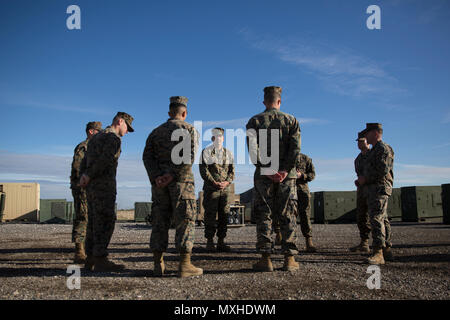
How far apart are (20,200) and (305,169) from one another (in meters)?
25.0

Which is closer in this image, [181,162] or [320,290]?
[320,290]

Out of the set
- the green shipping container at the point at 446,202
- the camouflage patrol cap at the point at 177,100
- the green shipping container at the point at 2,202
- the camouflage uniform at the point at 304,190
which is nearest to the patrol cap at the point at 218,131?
the camouflage uniform at the point at 304,190

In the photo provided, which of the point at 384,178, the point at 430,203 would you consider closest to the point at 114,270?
the point at 384,178

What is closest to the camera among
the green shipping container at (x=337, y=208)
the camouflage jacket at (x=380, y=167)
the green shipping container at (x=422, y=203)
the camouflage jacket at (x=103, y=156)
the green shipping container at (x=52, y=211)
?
the camouflage jacket at (x=103, y=156)

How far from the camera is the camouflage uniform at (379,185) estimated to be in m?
5.08

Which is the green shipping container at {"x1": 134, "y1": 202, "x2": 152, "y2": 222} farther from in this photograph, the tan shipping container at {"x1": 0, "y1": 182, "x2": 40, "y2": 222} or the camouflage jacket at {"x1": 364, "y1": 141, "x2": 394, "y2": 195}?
the camouflage jacket at {"x1": 364, "y1": 141, "x2": 394, "y2": 195}

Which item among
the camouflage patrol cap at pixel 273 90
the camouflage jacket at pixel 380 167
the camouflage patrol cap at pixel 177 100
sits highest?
the camouflage patrol cap at pixel 273 90

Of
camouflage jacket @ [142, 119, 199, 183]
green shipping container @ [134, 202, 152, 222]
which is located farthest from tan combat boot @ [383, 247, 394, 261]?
green shipping container @ [134, 202, 152, 222]

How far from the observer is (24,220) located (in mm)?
24766

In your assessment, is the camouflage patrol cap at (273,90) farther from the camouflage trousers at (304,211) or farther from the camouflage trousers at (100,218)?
the camouflage trousers at (304,211)

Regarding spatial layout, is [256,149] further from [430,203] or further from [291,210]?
[430,203]

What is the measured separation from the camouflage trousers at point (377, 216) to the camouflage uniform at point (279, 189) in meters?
1.52
